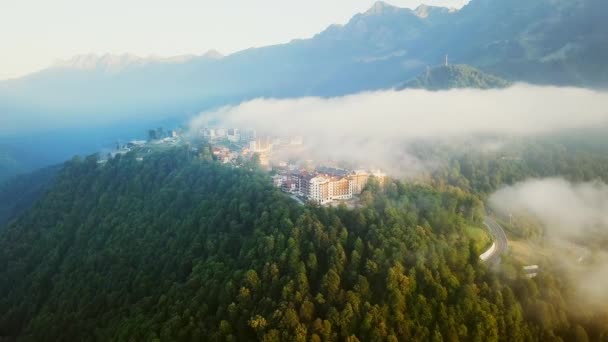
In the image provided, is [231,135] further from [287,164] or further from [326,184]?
[326,184]

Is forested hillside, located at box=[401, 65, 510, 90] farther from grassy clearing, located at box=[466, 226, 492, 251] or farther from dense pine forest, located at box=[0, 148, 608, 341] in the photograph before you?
grassy clearing, located at box=[466, 226, 492, 251]

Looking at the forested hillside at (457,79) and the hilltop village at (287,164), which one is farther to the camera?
the forested hillside at (457,79)

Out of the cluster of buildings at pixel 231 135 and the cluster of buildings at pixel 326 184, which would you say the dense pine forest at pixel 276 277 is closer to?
the cluster of buildings at pixel 326 184

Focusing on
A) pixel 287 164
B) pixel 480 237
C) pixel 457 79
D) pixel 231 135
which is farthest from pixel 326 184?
pixel 457 79

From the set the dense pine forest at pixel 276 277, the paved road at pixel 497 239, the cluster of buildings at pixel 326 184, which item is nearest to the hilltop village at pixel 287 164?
the cluster of buildings at pixel 326 184

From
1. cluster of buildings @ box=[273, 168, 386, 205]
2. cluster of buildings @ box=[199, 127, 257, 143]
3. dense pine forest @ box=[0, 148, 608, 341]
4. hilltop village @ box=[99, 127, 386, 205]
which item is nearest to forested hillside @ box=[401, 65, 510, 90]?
hilltop village @ box=[99, 127, 386, 205]

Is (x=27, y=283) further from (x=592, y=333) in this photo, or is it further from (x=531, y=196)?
(x=531, y=196)

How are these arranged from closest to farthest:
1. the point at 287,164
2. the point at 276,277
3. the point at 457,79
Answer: the point at 276,277 < the point at 287,164 < the point at 457,79
